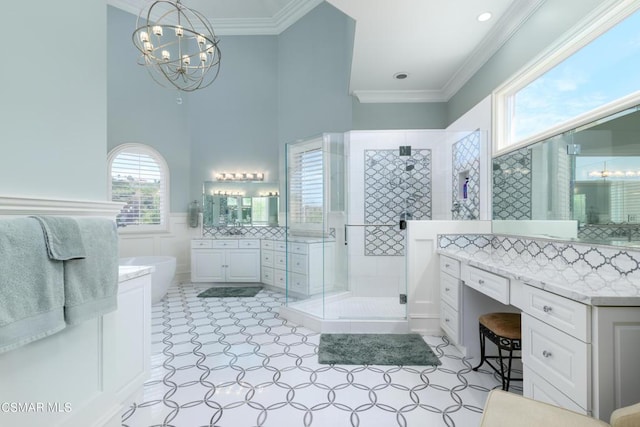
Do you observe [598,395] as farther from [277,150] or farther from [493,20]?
[277,150]

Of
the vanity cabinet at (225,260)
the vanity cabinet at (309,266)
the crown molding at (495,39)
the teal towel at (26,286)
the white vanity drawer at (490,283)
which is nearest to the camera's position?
the teal towel at (26,286)

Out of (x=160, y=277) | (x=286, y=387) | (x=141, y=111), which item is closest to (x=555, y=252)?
(x=286, y=387)

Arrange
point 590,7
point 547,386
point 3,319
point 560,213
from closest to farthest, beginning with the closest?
point 3,319 < point 547,386 < point 590,7 < point 560,213

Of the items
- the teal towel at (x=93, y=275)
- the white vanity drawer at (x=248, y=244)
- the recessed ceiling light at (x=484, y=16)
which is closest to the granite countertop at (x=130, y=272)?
the teal towel at (x=93, y=275)

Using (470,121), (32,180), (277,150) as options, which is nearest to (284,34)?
(277,150)

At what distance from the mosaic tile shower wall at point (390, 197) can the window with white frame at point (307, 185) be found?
0.64 metres

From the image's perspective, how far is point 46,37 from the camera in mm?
1267

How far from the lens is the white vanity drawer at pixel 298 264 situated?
151 inches

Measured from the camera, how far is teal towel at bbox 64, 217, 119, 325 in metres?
1.23

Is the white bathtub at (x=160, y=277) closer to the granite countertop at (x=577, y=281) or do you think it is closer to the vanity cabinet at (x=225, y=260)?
the vanity cabinet at (x=225, y=260)

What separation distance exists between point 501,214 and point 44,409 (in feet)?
11.1

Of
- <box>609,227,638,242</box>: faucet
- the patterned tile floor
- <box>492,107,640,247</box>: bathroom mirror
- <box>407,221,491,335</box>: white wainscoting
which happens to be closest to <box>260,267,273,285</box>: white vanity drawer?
the patterned tile floor

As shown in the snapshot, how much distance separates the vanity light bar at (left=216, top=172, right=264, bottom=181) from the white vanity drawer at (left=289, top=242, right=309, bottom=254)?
2022mm

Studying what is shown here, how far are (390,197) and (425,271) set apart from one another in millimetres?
1280
